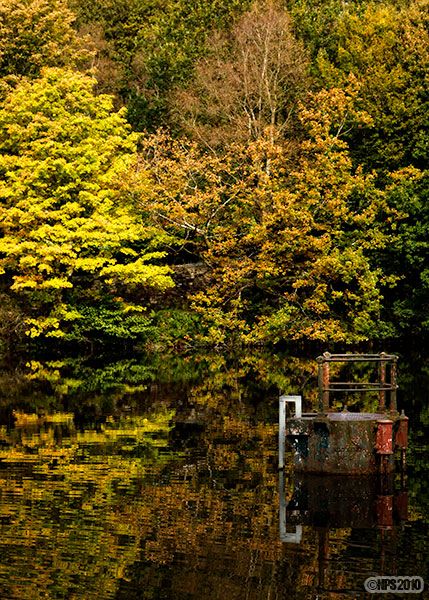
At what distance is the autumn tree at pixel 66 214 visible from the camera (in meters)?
45.7

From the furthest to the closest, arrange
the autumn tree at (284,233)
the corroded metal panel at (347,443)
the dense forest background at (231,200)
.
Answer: the autumn tree at (284,233)
the dense forest background at (231,200)
the corroded metal panel at (347,443)

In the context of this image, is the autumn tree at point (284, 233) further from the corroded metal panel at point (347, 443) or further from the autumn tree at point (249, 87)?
the corroded metal panel at point (347, 443)

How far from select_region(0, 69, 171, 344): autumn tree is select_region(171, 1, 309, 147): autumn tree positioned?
595 centimetres

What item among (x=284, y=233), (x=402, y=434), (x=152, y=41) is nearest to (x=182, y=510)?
(x=402, y=434)

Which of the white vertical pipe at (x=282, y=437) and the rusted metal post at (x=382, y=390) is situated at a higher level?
the rusted metal post at (x=382, y=390)

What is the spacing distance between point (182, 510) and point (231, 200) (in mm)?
34741

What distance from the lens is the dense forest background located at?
153ft

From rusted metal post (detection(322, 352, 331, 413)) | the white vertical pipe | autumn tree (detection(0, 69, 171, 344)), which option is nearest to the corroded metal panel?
rusted metal post (detection(322, 352, 331, 413))

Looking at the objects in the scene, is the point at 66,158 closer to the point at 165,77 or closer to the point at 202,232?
the point at 202,232

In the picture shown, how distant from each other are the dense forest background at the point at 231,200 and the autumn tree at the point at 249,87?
12 cm

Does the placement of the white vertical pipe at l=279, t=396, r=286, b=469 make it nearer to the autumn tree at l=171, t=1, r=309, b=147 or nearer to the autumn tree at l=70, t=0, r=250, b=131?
the autumn tree at l=171, t=1, r=309, b=147

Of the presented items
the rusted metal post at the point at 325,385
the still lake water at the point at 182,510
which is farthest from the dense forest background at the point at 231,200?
the rusted metal post at the point at 325,385

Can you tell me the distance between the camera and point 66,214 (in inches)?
1829

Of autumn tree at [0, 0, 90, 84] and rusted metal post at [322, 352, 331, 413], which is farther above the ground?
autumn tree at [0, 0, 90, 84]
